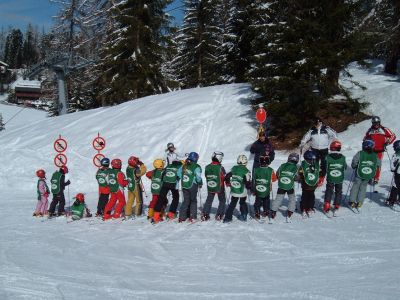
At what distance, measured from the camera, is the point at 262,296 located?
5680mm

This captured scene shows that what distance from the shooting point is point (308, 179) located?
34.1 ft

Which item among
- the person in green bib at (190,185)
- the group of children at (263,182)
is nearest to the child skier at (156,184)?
the group of children at (263,182)

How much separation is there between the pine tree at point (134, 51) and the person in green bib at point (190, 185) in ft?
62.0

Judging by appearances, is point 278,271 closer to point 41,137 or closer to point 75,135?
point 75,135

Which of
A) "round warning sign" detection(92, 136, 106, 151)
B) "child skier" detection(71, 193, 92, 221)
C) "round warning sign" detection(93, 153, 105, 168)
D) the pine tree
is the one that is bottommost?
"child skier" detection(71, 193, 92, 221)

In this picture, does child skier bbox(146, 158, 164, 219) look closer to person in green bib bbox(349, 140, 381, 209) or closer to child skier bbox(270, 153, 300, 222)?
child skier bbox(270, 153, 300, 222)

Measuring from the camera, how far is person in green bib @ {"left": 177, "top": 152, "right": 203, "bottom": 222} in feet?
35.3

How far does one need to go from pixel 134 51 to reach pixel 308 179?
68.3 ft

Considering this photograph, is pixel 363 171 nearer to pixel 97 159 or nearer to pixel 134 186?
pixel 134 186

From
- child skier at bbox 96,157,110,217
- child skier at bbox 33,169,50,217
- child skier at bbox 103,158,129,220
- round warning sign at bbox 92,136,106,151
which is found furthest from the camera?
round warning sign at bbox 92,136,106,151

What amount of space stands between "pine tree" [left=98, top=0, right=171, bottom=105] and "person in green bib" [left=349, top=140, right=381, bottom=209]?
20.3m

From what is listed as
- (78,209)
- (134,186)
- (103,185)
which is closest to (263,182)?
(134,186)

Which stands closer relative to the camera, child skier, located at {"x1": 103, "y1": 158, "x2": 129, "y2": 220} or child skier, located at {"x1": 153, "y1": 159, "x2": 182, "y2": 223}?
child skier, located at {"x1": 153, "y1": 159, "x2": 182, "y2": 223}

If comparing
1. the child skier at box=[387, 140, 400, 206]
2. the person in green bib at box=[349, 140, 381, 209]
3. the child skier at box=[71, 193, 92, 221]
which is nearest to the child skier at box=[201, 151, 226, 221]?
the person in green bib at box=[349, 140, 381, 209]
